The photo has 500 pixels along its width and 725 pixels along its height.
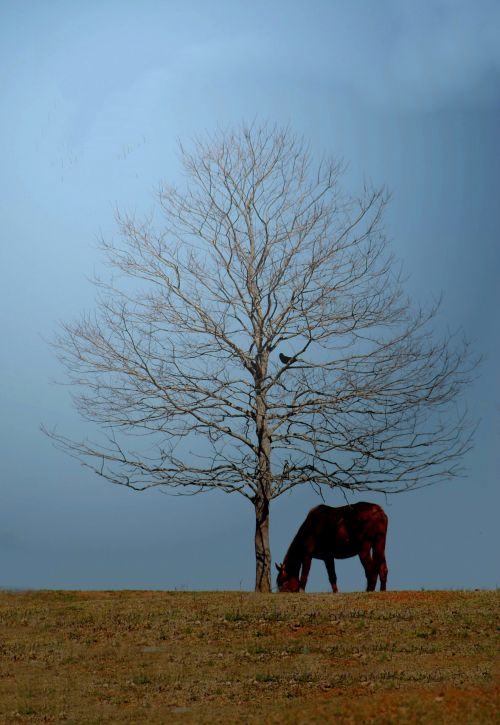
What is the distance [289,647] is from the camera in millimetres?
15852

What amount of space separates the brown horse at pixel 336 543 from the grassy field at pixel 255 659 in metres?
2.83

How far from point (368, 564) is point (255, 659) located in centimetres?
863

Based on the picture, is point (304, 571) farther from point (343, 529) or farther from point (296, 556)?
point (343, 529)

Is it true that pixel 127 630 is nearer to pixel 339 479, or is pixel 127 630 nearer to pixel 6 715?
pixel 6 715

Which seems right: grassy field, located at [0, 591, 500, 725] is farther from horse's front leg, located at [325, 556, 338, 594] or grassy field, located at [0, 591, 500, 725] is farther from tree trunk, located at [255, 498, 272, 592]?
horse's front leg, located at [325, 556, 338, 594]

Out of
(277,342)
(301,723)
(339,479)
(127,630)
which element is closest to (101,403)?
(277,342)

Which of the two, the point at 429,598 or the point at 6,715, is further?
the point at 429,598

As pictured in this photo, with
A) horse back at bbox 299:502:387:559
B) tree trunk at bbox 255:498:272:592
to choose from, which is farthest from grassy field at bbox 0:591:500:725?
horse back at bbox 299:502:387:559

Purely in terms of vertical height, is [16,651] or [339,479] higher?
[339,479]

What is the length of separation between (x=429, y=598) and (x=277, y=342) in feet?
25.2

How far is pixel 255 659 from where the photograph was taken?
1523 centimetres

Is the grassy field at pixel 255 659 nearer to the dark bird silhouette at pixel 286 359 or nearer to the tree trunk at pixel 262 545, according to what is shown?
the tree trunk at pixel 262 545

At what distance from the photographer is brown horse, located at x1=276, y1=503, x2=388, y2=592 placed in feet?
76.6

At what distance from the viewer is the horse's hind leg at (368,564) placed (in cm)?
2322
